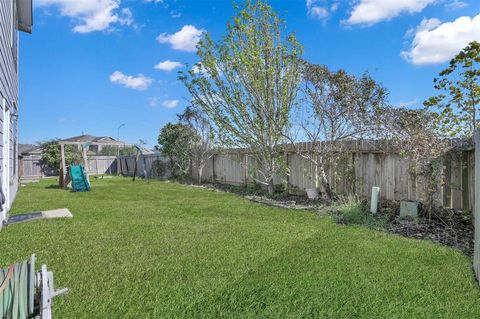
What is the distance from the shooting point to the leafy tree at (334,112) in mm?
7023

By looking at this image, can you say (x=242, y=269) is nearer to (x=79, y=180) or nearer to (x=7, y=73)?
(x=7, y=73)

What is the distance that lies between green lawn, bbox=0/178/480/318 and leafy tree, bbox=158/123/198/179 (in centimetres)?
931

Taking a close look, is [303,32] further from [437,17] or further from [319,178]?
[319,178]

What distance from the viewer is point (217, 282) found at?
3.08 m

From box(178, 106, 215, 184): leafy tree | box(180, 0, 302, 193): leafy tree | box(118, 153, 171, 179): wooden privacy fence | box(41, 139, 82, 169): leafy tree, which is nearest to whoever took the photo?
box(180, 0, 302, 193): leafy tree

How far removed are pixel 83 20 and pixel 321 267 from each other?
10.7 m

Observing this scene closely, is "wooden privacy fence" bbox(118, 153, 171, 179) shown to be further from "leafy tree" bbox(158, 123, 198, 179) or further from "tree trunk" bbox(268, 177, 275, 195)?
"tree trunk" bbox(268, 177, 275, 195)

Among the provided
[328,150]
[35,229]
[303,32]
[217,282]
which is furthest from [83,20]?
[217,282]

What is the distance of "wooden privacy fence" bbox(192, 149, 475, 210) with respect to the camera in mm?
5539

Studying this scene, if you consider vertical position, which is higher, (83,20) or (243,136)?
(83,20)

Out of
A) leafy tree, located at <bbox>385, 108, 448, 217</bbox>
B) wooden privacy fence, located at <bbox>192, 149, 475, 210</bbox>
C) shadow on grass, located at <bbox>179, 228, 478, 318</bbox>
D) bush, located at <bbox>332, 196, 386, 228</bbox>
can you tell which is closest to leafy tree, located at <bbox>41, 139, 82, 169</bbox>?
wooden privacy fence, located at <bbox>192, 149, 475, 210</bbox>

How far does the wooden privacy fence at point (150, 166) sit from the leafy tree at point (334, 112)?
10253 mm

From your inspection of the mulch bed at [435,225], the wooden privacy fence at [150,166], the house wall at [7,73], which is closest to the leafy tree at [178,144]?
the wooden privacy fence at [150,166]

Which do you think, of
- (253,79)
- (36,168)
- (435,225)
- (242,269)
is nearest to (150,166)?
(36,168)
